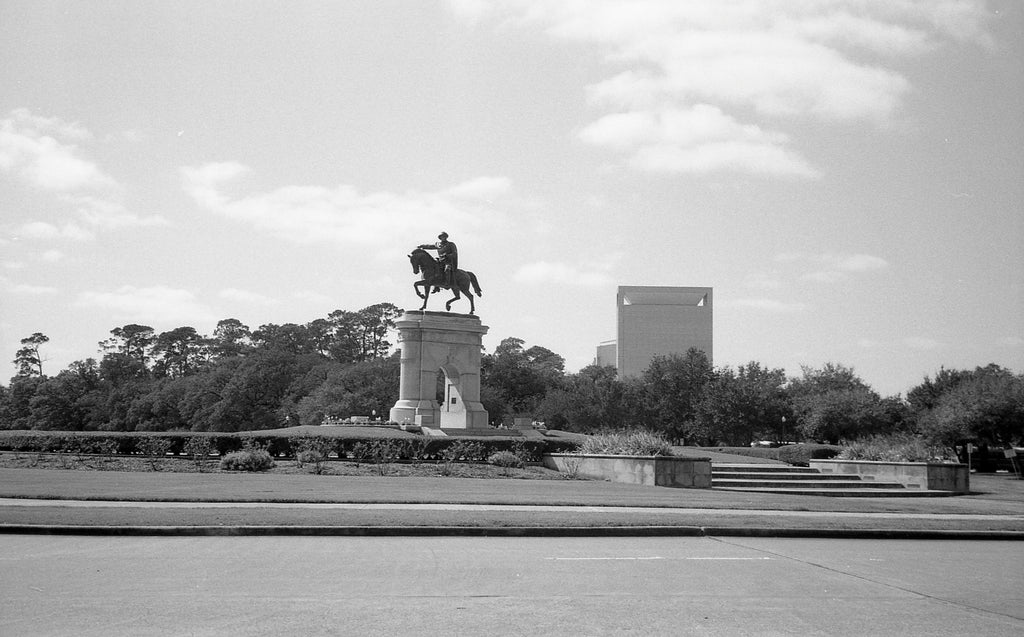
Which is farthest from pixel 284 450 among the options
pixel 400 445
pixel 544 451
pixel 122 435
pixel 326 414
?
pixel 326 414

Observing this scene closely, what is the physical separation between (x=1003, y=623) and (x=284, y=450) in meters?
25.9

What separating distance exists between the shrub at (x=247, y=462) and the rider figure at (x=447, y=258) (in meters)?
18.0

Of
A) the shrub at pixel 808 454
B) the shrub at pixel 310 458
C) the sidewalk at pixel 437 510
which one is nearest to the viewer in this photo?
the sidewalk at pixel 437 510

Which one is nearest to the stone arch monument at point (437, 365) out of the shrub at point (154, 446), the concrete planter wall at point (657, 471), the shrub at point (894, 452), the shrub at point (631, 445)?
the shrub at point (154, 446)

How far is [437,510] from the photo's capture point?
Result: 1639 centimetres

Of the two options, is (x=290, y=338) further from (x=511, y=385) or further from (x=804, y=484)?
(x=804, y=484)

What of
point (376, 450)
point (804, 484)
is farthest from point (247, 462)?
point (804, 484)

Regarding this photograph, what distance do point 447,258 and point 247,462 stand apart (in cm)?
1907

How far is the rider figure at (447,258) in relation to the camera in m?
44.8

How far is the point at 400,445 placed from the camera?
3100cm

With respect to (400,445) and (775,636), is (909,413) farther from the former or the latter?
(775,636)

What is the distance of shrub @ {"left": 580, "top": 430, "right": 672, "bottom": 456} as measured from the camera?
27156mm

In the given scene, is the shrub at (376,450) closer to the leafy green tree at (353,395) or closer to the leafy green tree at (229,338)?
the leafy green tree at (353,395)

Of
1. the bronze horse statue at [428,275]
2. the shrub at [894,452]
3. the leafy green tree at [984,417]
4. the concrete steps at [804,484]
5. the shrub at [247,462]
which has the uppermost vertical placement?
the bronze horse statue at [428,275]
